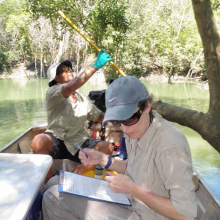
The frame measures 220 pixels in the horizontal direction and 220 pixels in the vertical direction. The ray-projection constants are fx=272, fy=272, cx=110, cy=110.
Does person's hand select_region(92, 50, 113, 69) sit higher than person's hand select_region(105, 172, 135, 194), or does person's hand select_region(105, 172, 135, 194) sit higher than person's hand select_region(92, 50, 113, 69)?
person's hand select_region(92, 50, 113, 69)

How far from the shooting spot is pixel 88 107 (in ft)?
11.2

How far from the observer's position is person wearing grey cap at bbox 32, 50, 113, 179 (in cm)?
286

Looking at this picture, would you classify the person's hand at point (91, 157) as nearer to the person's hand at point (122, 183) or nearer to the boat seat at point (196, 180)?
the person's hand at point (122, 183)

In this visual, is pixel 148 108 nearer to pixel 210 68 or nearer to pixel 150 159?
pixel 150 159

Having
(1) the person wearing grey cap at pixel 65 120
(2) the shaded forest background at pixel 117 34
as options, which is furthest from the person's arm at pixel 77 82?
(2) the shaded forest background at pixel 117 34

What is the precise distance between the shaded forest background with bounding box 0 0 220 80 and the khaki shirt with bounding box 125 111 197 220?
3.57m

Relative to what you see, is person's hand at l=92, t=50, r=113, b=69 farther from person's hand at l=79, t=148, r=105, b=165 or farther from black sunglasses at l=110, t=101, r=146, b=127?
black sunglasses at l=110, t=101, r=146, b=127

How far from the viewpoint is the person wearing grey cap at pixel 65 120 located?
2.86 meters

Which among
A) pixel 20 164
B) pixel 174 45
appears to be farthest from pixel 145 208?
pixel 174 45

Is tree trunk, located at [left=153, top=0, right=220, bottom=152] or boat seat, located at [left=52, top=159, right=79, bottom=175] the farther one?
boat seat, located at [left=52, top=159, right=79, bottom=175]

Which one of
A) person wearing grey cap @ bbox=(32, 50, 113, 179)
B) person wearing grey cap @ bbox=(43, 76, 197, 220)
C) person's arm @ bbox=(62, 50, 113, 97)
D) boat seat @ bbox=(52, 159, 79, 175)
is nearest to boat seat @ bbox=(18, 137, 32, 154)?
boat seat @ bbox=(52, 159, 79, 175)

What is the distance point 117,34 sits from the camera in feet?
29.6

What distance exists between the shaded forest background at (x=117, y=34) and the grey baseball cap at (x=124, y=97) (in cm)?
355

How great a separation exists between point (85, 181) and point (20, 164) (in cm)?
46
